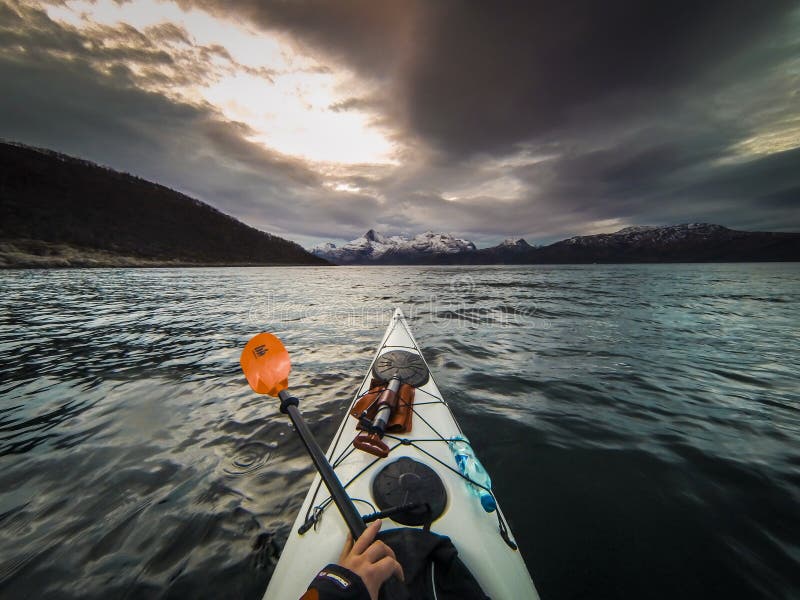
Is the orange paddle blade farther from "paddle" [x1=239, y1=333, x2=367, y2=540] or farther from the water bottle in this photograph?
the water bottle

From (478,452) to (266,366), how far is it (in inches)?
131

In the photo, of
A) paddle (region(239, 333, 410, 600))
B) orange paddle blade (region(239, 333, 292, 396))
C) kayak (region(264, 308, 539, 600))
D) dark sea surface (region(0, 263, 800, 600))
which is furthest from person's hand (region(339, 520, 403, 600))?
orange paddle blade (region(239, 333, 292, 396))

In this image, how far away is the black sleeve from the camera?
1.50 metres

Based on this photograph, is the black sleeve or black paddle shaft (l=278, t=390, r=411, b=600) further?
black paddle shaft (l=278, t=390, r=411, b=600)

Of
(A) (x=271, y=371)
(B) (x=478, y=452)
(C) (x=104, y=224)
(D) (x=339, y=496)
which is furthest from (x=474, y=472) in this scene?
(C) (x=104, y=224)

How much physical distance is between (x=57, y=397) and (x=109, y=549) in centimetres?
467

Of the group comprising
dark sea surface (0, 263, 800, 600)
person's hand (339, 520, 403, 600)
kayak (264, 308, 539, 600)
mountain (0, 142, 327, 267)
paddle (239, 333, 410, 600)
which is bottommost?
dark sea surface (0, 263, 800, 600)

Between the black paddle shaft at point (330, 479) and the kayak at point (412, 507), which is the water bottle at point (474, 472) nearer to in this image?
the kayak at point (412, 507)

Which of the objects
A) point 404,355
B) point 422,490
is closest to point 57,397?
point 404,355

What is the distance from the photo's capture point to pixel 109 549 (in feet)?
9.21

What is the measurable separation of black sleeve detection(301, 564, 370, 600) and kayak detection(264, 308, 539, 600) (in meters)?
0.81

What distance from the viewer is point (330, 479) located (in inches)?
94.7

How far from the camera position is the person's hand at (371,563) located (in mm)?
1733

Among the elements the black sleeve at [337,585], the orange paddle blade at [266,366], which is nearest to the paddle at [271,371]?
the orange paddle blade at [266,366]
